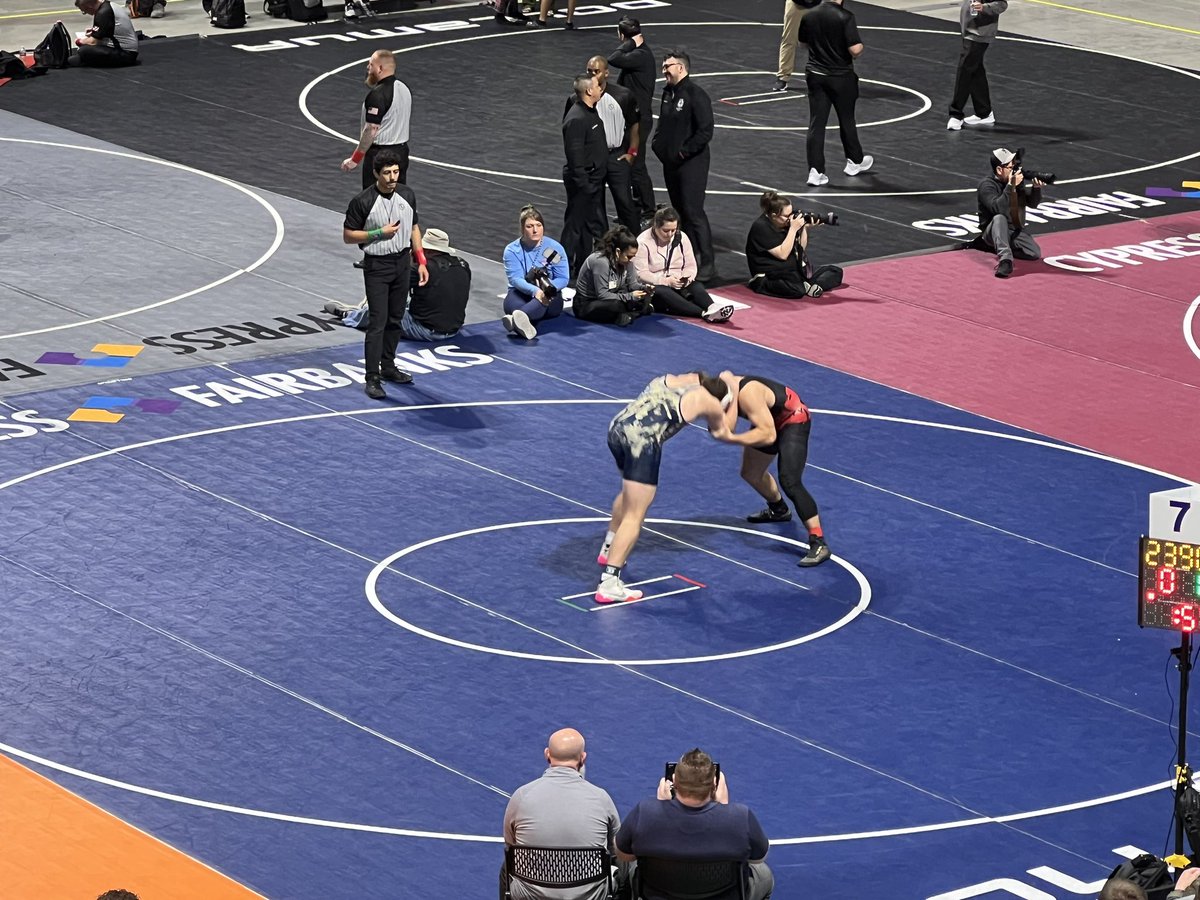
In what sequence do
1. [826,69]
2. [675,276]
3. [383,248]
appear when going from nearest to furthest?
1. [383,248]
2. [675,276]
3. [826,69]

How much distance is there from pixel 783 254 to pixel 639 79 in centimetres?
351

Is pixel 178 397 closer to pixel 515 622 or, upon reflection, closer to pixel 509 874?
pixel 515 622

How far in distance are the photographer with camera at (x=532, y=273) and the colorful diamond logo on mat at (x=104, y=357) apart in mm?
3484

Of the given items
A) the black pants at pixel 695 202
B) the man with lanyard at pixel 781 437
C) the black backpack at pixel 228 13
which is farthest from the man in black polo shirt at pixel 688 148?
the black backpack at pixel 228 13

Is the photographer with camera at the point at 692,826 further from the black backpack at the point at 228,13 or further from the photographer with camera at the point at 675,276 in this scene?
the black backpack at the point at 228,13

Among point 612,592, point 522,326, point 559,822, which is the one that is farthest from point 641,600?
point 522,326

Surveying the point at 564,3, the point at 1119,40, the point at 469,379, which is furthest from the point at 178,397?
the point at 1119,40

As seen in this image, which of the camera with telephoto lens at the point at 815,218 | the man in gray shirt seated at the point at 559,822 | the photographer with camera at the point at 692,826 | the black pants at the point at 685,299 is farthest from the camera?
the camera with telephoto lens at the point at 815,218

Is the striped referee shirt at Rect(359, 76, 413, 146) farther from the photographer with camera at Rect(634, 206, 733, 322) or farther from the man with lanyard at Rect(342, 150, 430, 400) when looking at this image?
the man with lanyard at Rect(342, 150, 430, 400)

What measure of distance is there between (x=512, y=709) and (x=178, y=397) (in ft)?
20.9

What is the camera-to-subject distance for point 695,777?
999 centimetres

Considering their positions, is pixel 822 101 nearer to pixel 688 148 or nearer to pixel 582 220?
pixel 688 148

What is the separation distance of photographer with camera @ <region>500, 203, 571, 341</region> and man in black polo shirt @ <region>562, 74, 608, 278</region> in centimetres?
93

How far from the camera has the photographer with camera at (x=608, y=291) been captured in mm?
21031
